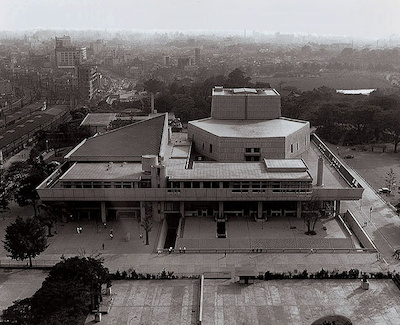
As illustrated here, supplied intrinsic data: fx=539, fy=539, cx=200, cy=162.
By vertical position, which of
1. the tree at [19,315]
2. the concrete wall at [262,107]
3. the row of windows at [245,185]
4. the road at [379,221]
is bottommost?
the road at [379,221]

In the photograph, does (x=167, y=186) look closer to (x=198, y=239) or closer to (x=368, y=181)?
(x=198, y=239)

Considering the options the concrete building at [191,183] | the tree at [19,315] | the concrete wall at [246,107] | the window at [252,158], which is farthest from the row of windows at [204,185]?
the concrete wall at [246,107]

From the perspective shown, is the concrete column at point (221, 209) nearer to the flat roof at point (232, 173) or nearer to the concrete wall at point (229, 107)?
the flat roof at point (232, 173)

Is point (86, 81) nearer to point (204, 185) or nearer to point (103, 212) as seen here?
point (103, 212)

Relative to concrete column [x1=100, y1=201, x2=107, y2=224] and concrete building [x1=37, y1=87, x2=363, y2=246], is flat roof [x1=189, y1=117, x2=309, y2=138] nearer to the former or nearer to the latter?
concrete building [x1=37, y1=87, x2=363, y2=246]

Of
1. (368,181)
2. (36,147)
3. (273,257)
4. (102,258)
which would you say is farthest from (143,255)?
(36,147)

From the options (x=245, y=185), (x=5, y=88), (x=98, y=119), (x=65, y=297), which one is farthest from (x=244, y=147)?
(x=5, y=88)

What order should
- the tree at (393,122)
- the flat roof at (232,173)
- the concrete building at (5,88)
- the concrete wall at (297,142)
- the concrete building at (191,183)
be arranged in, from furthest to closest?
the concrete building at (5,88) → the tree at (393,122) → the concrete wall at (297,142) → the flat roof at (232,173) → the concrete building at (191,183)
